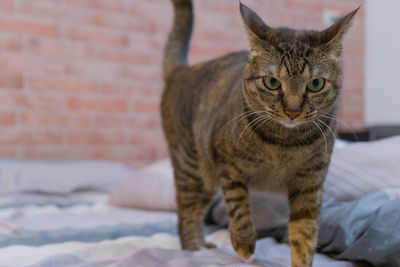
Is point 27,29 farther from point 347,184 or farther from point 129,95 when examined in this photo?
point 347,184

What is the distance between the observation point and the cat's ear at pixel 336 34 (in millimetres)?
963

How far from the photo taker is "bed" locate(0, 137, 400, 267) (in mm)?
1030

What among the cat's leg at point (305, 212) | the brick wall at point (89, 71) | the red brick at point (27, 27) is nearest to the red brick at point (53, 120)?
the brick wall at point (89, 71)

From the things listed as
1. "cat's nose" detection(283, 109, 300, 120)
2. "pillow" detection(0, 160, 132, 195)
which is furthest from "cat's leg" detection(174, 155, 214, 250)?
"pillow" detection(0, 160, 132, 195)

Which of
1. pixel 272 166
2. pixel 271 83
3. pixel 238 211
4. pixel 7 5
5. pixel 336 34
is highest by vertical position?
pixel 7 5

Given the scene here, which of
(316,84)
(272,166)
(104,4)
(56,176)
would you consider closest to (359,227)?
(272,166)

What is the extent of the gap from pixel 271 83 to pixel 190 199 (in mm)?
597

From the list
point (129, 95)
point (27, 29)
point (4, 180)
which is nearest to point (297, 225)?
point (4, 180)

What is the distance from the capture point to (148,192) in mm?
1818

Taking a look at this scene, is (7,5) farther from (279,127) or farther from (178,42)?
(279,127)

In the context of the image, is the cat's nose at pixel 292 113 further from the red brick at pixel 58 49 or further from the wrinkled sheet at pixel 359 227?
the red brick at pixel 58 49

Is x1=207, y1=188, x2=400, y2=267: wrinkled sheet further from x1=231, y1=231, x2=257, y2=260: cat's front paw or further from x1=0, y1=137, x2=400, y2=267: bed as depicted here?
x1=231, y1=231, x2=257, y2=260: cat's front paw

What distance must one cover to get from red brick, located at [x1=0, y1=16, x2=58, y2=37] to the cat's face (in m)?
1.80

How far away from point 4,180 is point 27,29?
0.96 meters
